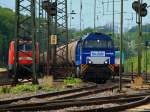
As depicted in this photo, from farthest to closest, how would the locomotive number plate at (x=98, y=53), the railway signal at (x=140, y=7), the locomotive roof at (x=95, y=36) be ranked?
the locomotive roof at (x=95, y=36) → the locomotive number plate at (x=98, y=53) → the railway signal at (x=140, y=7)

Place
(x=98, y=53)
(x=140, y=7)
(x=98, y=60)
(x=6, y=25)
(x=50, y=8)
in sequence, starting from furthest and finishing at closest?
(x=6, y=25) < (x=50, y=8) < (x=98, y=60) < (x=98, y=53) < (x=140, y=7)

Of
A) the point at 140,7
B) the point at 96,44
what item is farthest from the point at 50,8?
the point at 140,7

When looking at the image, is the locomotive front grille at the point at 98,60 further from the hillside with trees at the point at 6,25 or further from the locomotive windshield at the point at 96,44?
the hillside with trees at the point at 6,25

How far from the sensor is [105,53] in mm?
32094

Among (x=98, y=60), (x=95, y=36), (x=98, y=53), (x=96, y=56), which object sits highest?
(x=95, y=36)

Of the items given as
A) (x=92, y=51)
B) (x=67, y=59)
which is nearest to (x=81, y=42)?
(x=92, y=51)

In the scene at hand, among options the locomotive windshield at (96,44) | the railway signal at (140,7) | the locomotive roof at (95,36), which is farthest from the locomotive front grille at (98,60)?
the railway signal at (140,7)

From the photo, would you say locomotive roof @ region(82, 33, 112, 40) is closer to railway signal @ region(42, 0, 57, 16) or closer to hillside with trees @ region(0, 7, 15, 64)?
railway signal @ region(42, 0, 57, 16)

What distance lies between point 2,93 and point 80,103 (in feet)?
26.8

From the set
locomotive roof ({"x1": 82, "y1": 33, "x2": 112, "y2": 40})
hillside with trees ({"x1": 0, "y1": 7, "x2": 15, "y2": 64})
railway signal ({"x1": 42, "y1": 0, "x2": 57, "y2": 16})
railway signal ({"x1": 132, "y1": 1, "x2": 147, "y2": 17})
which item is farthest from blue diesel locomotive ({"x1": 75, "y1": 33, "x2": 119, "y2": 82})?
hillside with trees ({"x1": 0, "y1": 7, "x2": 15, "y2": 64})

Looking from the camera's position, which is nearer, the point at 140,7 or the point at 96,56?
the point at 140,7

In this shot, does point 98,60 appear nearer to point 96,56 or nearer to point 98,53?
point 96,56

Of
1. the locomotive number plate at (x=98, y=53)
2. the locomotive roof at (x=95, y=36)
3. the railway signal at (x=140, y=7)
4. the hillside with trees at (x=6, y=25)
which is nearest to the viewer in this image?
the railway signal at (x=140, y=7)

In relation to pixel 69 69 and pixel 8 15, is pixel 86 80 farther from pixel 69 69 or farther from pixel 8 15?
pixel 8 15
